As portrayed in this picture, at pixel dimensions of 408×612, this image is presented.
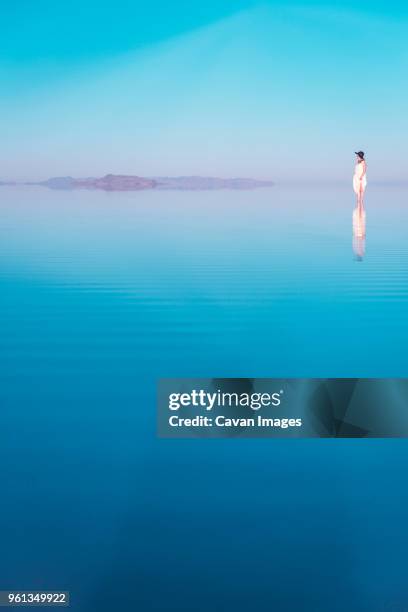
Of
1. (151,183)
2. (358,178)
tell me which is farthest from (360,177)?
(151,183)

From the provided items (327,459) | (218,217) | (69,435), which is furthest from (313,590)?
(218,217)

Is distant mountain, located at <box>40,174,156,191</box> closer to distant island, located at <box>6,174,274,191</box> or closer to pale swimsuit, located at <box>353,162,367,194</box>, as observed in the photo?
distant island, located at <box>6,174,274,191</box>

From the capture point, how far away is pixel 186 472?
3.24m

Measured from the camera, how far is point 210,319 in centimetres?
345

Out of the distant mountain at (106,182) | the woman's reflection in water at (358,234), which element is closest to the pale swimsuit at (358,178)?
the woman's reflection in water at (358,234)

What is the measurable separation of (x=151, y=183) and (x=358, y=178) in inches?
34.1

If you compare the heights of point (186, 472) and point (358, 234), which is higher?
point (358, 234)

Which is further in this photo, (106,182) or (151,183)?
(106,182)

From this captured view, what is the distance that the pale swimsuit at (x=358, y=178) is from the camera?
3620mm

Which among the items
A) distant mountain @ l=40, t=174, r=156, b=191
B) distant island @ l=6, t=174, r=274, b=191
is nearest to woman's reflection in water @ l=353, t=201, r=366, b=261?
distant island @ l=6, t=174, r=274, b=191

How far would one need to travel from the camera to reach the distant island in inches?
145

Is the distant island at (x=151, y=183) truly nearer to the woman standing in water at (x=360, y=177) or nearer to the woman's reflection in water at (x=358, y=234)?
the woman standing in water at (x=360, y=177)

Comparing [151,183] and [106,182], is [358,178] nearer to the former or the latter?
[151,183]

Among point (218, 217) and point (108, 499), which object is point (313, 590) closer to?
point (108, 499)
